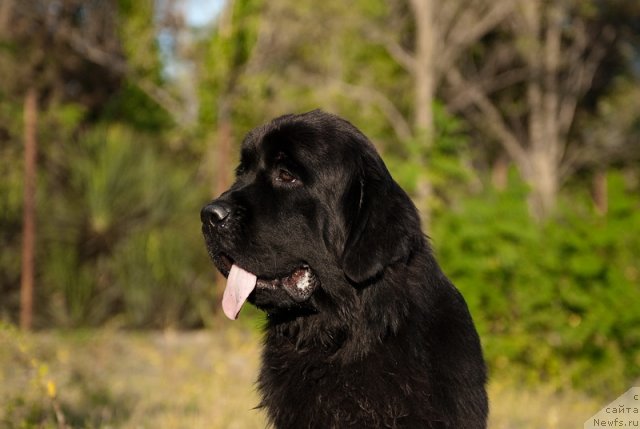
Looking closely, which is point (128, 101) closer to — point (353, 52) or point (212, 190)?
point (212, 190)

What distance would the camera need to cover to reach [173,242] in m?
11.1

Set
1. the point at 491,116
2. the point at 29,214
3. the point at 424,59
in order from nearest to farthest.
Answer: the point at 29,214 → the point at 424,59 → the point at 491,116

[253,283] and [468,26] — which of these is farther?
[468,26]

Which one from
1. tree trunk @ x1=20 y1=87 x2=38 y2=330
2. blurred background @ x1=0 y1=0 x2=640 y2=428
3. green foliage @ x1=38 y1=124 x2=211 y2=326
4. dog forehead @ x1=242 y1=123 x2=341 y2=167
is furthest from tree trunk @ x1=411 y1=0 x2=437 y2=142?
dog forehead @ x1=242 y1=123 x2=341 y2=167

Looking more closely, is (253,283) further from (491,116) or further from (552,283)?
(491,116)

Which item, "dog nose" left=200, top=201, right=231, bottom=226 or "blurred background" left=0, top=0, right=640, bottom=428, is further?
"blurred background" left=0, top=0, right=640, bottom=428

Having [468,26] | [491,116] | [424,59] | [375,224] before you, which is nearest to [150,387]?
[375,224]

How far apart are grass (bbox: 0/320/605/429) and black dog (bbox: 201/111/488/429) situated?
557 mm

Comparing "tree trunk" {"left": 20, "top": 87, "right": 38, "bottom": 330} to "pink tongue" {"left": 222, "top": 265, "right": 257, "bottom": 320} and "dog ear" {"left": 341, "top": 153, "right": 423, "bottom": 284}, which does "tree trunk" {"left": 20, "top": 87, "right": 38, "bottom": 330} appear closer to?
"pink tongue" {"left": 222, "top": 265, "right": 257, "bottom": 320}

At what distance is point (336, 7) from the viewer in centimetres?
2458

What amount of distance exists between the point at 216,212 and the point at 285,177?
333mm

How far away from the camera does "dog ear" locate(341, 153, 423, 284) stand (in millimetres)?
3289

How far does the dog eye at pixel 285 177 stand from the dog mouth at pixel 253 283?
14.0 inches

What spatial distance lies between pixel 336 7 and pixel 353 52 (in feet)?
12.6
